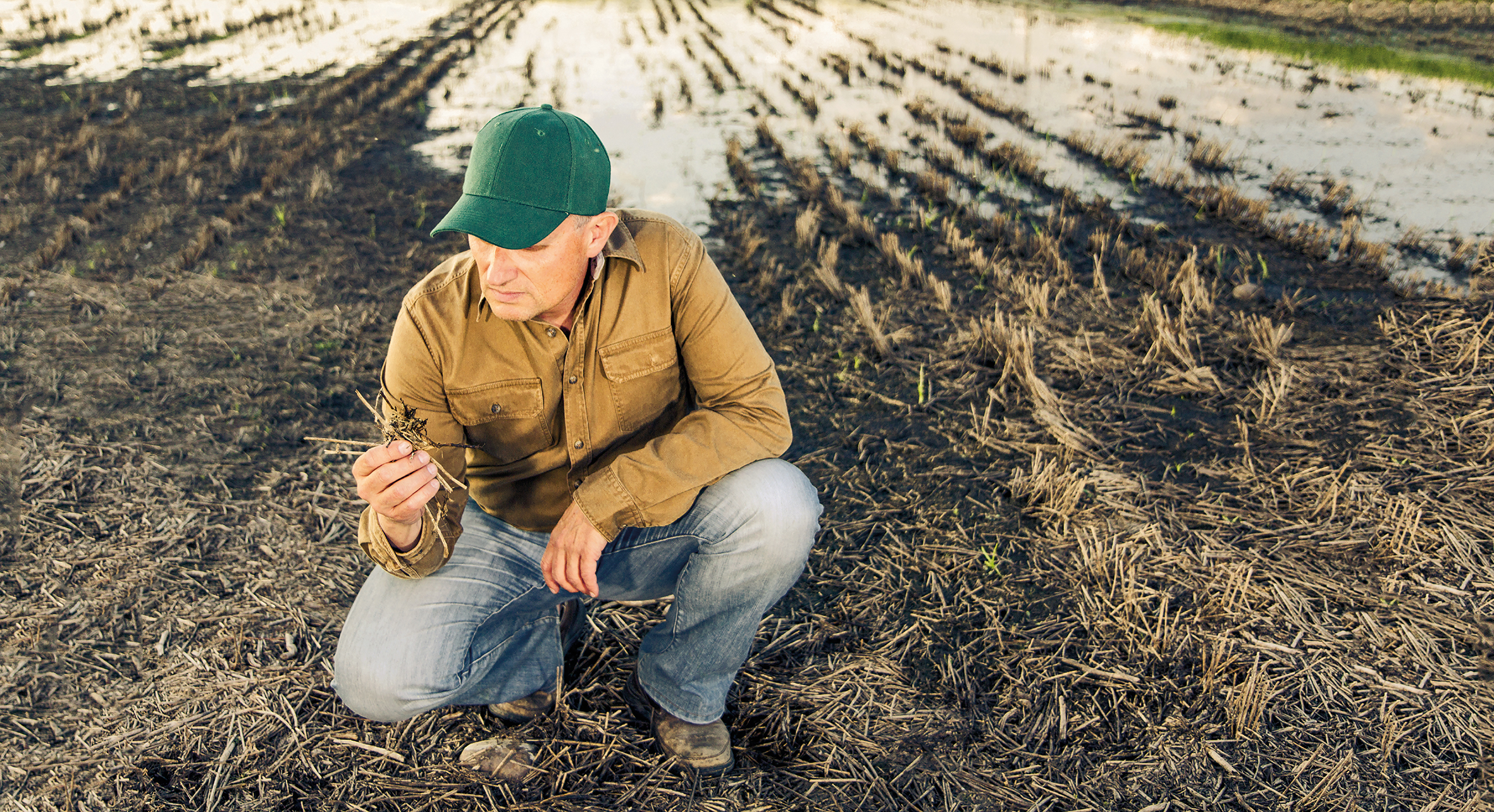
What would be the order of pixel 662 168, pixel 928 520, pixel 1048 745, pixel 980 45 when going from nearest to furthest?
pixel 1048 745 → pixel 928 520 → pixel 662 168 → pixel 980 45

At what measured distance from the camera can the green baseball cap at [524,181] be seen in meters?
1.93

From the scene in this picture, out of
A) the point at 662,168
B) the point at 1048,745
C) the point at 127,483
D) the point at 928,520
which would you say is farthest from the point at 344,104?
the point at 1048,745

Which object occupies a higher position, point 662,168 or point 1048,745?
point 662,168

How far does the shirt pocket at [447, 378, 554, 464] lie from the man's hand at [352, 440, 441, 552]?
35 cm

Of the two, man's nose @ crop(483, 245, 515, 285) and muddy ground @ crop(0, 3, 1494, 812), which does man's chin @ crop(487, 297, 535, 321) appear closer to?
man's nose @ crop(483, 245, 515, 285)

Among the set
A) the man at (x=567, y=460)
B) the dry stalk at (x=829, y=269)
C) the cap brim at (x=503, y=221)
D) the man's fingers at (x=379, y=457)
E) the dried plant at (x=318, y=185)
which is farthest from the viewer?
the dried plant at (x=318, y=185)

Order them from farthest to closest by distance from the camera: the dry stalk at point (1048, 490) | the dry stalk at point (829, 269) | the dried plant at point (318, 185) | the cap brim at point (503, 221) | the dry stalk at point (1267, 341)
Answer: the dried plant at point (318, 185) < the dry stalk at point (829, 269) < the dry stalk at point (1267, 341) < the dry stalk at point (1048, 490) < the cap brim at point (503, 221)

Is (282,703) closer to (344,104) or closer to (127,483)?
(127,483)

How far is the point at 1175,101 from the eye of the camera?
950 cm

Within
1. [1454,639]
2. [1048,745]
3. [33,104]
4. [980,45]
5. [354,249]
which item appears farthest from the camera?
[980,45]

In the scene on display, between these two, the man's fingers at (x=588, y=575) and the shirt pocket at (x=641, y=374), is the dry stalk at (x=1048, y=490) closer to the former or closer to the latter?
the shirt pocket at (x=641, y=374)

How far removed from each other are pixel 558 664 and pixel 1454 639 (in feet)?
8.93

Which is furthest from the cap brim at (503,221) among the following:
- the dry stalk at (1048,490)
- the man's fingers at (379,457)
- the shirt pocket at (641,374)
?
the dry stalk at (1048,490)

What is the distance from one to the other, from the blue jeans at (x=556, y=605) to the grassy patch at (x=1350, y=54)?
11607 millimetres
